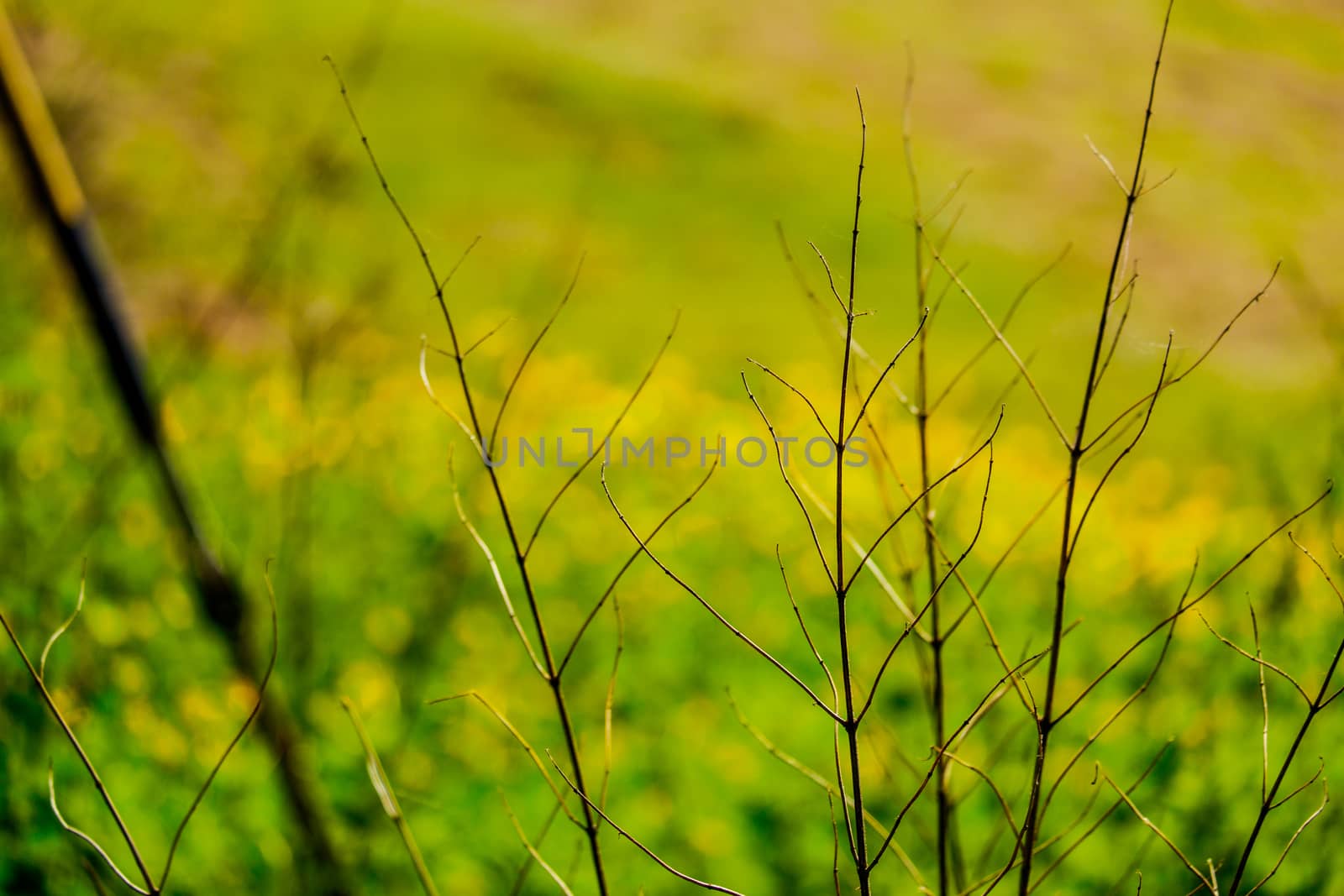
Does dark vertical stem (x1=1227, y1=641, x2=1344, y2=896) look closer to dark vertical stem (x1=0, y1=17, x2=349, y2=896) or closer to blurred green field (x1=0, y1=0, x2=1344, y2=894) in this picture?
blurred green field (x1=0, y1=0, x2=1344, y2=894)

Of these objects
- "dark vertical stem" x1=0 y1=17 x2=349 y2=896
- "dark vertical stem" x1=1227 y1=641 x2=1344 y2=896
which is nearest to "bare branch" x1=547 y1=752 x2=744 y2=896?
"dark vertical stem" x1=1227 y1=641 x2=1344 y2=896

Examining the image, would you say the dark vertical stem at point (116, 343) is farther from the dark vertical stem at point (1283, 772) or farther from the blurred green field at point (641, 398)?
the dark vertical stem at point (1283, 772)

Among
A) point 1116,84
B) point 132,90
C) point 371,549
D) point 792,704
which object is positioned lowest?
point 371,549

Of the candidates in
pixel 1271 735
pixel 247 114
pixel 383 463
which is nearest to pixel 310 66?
pixel 247 114

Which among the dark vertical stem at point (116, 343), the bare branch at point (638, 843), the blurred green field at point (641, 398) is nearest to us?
the bare branch at point (638, 843)

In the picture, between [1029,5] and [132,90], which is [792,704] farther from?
[132,90]

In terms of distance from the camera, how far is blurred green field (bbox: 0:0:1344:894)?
2.16 meters

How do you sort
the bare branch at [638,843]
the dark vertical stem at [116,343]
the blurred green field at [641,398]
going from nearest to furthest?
the bare branch at [638,843] < the dark vertical stem at [116,343] < the blurred green field at [641,398]

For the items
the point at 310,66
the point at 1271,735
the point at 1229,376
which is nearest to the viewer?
the point at 1271,735

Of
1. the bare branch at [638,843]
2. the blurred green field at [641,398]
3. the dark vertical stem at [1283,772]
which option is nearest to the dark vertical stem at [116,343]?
the blurred green field at [641,398]

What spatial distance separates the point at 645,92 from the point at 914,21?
246 centimetres

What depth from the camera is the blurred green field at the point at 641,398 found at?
2.16 meters

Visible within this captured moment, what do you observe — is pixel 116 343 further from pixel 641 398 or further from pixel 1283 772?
pixel 641 398

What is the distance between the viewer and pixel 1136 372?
450cm
